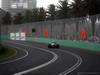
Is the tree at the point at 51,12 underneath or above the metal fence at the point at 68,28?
above

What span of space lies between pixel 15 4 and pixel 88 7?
116m

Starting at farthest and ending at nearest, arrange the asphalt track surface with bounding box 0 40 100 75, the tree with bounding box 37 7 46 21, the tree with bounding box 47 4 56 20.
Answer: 1. the tree with bounding box 37 7 46 21
2. the tree with bounding box 47 4 56 20
3. the asphalt track surface with bounding box 0 40 100 75

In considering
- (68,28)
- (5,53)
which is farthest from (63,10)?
(5,53)

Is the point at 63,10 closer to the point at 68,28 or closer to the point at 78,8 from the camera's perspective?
the point at 78,8

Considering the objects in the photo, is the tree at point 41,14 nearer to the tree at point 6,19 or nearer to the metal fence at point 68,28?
the tree at point 6,19

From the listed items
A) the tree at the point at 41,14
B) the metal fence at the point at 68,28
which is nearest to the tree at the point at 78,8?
the metal fence at the point at 68,28

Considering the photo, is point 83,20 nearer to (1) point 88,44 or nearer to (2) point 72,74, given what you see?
(1) point 88,44

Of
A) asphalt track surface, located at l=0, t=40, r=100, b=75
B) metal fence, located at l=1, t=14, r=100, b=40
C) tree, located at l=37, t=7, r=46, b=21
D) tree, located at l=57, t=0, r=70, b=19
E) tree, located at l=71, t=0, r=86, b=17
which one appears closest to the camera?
asphalt track surface, located at l=0, t=40, r=100, b=75

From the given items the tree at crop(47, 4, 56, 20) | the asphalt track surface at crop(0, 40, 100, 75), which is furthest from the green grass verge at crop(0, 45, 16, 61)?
the tree at crop(47, 4, 56, 20)

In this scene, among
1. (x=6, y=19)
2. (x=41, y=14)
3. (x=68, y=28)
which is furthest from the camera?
(x=6, y=19)

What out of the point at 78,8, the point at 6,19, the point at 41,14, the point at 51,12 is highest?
the point at 51,12

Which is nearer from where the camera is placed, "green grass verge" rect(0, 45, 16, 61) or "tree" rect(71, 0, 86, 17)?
"green grass verge" rect(0, 45, 16, 61)

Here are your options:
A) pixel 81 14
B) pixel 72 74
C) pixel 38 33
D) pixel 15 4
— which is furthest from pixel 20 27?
pixel 15 4

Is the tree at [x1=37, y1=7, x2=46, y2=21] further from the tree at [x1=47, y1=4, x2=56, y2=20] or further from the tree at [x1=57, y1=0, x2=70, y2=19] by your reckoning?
the tree at [x1=57, y1=0, x2=70, y2=19]
